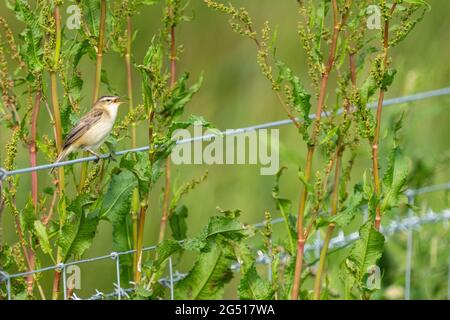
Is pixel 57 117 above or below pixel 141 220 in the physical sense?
above

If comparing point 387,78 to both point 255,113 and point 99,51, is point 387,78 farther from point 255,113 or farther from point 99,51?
point 255,113

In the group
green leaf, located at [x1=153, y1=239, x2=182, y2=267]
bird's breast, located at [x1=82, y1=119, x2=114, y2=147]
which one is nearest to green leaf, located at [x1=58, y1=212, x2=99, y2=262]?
green leaf, located at [x1=153, y1=239, x2=182, y2=267]

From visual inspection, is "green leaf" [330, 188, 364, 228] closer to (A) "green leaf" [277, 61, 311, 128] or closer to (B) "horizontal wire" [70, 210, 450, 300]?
(A) "green leaf" [277, 61, 311, 128]

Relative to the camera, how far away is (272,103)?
5266 mm

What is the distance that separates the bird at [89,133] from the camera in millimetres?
3303

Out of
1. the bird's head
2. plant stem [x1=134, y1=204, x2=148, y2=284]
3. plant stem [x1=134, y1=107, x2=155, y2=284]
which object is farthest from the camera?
the bird's head

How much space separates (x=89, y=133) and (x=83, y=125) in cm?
6

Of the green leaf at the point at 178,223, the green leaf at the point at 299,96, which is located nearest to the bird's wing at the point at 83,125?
the green leaf at the point at 178,223

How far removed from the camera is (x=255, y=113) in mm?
5211
